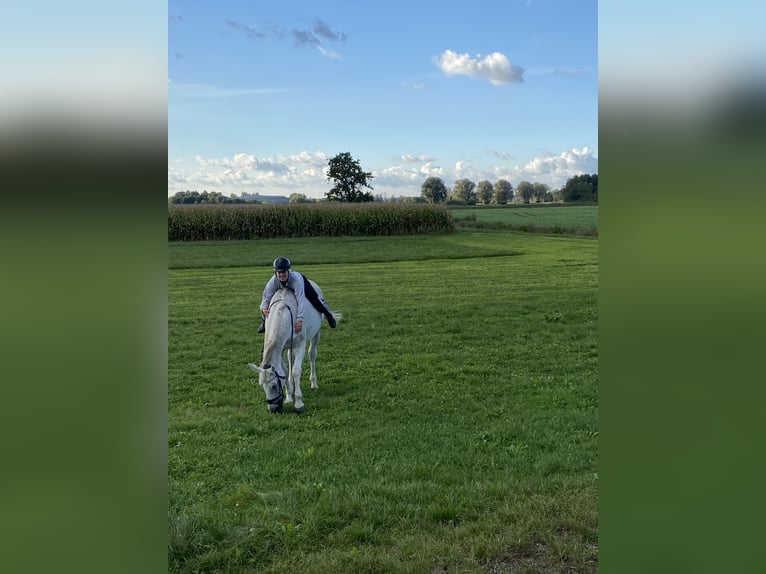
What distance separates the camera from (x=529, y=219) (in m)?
27.9

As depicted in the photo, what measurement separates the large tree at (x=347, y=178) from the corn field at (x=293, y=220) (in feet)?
1.60

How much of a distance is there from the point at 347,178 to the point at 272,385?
726 inches

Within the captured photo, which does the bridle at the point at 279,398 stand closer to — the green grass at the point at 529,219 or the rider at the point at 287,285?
the rider at the point at 287,285

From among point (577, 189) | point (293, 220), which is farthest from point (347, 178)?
point (577, 189)

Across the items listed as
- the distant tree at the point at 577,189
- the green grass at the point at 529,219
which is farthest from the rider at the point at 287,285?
the green grass at the point at 529,219

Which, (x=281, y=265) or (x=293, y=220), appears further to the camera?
(x=293, y=220)

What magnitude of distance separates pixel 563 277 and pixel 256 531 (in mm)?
15126

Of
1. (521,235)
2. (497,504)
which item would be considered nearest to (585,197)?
(521,235)

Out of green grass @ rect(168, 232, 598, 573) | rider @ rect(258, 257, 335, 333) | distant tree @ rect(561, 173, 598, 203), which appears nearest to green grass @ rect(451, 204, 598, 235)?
distant tree @ rect(561, 173, 598, 203)

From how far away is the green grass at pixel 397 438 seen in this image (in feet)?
14.2

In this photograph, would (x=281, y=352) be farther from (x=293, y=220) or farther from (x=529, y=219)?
(x=529, y=219)

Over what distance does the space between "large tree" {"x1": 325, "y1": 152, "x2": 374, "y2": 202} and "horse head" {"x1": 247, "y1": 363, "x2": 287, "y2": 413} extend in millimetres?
17579

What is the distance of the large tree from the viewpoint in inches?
969
